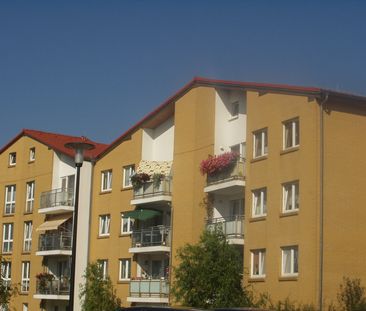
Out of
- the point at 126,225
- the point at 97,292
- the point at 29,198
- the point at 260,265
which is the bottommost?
the point at 97,292

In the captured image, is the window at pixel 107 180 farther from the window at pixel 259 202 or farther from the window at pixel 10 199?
the window at pixel 259 202

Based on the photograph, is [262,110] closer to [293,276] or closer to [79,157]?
[293,276]

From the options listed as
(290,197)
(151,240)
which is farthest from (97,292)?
(290,197)

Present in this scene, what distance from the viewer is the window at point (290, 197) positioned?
33.5m

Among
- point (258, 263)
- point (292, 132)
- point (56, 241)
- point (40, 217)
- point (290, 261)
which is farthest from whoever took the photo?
point (40, 217)

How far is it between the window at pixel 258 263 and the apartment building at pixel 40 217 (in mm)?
16009

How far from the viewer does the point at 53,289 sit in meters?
49.0

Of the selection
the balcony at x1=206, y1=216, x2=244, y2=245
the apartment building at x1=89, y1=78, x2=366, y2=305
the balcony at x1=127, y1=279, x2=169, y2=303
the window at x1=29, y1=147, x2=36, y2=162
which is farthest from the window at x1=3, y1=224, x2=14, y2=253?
the balcony at x1=206, y1=216, x2=244, y2=245

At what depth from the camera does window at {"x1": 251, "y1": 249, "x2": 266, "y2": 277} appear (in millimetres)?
34812

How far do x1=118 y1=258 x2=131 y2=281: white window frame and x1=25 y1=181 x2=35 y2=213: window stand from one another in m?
10.4

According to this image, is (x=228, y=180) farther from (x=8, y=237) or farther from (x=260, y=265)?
(x=8, y=237)

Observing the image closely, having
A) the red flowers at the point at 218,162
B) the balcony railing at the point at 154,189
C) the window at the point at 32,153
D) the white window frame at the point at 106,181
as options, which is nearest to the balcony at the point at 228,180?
the red flowers at the point at 218,162

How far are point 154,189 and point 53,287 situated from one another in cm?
1076

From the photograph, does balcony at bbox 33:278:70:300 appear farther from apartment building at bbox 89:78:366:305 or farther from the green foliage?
the green foliage
